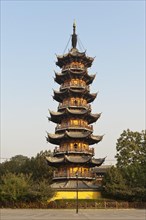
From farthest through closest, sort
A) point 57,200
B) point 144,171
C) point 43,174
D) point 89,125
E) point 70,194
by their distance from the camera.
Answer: point 43,174
point 89,125
point 144,171
point 70,194
point 57,200

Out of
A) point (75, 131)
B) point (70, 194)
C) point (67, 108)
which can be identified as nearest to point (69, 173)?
point (70, 194)

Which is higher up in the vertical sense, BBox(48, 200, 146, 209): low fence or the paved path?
the paved path

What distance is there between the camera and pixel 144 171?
1897 inches

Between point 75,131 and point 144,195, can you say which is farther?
point 75,131

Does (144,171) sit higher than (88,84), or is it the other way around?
(88,84)

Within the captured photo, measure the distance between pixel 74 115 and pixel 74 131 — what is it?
8.36 ft

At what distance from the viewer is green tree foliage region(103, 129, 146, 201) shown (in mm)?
42844

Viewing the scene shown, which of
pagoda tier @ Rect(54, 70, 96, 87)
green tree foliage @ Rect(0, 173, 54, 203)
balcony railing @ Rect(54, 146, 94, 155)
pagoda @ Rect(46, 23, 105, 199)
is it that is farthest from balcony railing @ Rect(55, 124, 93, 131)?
green tree foliage @ Rect(0, 173, 54, 203)

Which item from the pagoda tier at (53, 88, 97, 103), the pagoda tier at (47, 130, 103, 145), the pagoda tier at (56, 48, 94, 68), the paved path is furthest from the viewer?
the pagoda tier at (56, 48, 94, 68)

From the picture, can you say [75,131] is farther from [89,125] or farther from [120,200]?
[120,200]

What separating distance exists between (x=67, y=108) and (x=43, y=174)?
2295 cm

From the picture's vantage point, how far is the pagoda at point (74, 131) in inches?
1826

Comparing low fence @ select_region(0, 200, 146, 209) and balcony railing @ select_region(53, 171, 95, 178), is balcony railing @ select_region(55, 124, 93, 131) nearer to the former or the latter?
balcony railing @ select_region(53, 171, 95, 178)

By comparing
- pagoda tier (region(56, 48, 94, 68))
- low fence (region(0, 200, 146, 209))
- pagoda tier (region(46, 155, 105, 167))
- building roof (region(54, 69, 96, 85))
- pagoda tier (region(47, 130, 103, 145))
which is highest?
pagoda tier (region(56, 48, 94, 68))
